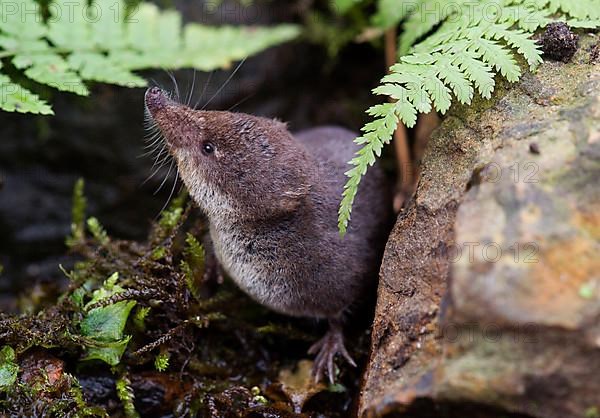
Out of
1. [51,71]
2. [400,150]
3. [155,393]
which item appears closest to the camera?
[155,393]

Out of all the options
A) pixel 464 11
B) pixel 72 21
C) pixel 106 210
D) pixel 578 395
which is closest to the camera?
pixel 578 395

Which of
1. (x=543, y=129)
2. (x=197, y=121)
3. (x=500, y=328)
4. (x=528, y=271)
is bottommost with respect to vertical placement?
(x=500, y=328)

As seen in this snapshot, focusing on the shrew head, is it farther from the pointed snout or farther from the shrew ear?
the pointed snout

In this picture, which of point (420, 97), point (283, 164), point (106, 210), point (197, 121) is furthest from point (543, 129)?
point (106, 210)

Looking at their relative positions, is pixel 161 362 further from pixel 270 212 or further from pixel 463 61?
pixel 463 61

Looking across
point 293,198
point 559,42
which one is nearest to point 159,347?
point 293,198

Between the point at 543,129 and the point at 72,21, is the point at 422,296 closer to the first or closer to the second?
the point at 543,129
